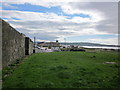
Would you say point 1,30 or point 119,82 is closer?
point 119,82

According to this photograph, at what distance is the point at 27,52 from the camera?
19.1m

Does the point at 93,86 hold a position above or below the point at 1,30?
below

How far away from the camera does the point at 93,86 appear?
16.1 ft

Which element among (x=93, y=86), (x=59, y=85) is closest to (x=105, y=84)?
(x=93, y=86)

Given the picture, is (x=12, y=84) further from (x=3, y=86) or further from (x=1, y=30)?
(x=1, y=30)

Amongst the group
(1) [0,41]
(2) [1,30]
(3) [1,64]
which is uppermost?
(2) [1,30]

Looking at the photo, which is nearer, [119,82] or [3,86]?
[3,86]

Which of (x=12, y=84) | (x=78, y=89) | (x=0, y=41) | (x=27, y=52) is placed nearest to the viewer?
(x=78, y=89)

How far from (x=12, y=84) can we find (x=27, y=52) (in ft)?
47.6

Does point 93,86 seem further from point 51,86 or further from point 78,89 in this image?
point 51,86

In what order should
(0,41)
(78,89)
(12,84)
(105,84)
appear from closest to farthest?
(78,89), (12,84), (105,84), (0,41)

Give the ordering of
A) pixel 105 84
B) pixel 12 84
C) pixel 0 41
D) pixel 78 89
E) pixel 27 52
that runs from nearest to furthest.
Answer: pixel 78 89 < pixel 12 84 < pixel 105 84 < pixel 0 41 < pixel 27 52

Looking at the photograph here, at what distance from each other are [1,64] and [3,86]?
255 cm

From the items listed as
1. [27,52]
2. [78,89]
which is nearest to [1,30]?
[78,89]
